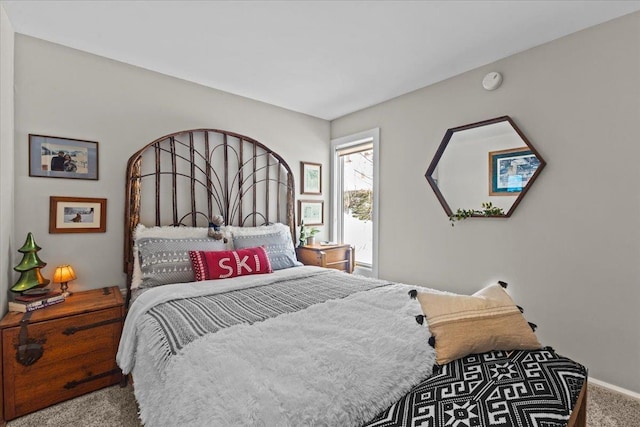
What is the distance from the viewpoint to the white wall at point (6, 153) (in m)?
1.95

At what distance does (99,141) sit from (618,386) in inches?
166

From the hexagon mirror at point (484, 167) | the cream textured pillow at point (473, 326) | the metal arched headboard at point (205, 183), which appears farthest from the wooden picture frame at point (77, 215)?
the hexagon mirror at point (484, 167)

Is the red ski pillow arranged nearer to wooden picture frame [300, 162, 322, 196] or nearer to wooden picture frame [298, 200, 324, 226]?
wooden picture frame [298, 200, 324, 226]

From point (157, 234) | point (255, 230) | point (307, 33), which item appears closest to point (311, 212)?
point (255, 230)

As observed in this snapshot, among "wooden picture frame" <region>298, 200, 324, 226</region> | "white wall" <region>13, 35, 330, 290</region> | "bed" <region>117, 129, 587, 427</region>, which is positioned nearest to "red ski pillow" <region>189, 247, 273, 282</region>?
"bed" <region>117, 129, 587, 427</region>

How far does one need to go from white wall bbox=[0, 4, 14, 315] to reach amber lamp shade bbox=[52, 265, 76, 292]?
0.27m

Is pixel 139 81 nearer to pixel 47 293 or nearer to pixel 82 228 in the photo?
pixel 82 228

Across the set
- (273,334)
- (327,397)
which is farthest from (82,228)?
(327,397)

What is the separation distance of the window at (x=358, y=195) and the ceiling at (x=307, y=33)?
1.03 meters

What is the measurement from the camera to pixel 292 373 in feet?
3.43

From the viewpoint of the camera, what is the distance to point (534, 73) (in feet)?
7.95

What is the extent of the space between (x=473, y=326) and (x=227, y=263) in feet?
6.10

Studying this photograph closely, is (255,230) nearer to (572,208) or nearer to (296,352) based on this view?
(296,352)

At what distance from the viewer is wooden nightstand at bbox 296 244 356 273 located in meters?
3.45
